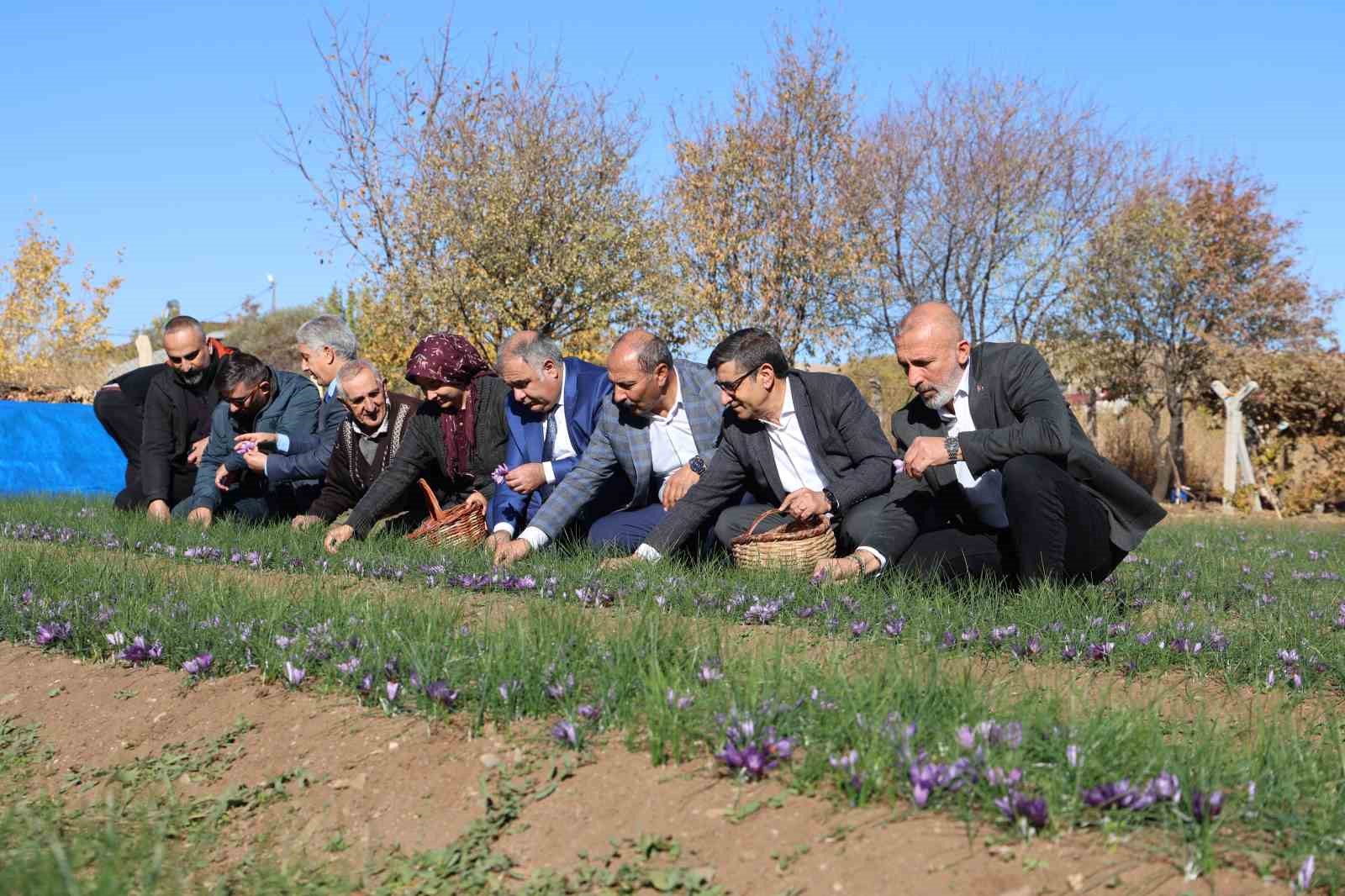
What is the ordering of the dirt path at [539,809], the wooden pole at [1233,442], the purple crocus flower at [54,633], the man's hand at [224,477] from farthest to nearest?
the wooden pole at [1233,442]
the man's hand at [224,477]
the purple crocus flower at [54,633]
the dirt path at [539,809]

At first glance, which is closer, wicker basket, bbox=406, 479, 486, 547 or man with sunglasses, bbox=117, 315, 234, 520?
wicker basket, bbox=406, 479, 486, 547

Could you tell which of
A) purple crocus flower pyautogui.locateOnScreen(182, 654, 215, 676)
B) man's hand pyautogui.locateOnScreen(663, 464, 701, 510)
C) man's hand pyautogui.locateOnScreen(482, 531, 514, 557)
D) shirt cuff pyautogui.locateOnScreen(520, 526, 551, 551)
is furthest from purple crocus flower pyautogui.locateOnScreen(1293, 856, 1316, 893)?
shirt cuff pyautogui.locateOnScreen(520, 526, 551, 551)

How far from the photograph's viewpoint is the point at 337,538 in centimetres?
750

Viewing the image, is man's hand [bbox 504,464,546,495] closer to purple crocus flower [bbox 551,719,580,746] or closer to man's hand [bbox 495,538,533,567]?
man's hand [bbox 495,538,533,567]

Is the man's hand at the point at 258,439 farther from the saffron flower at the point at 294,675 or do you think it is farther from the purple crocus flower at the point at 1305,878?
the purple crocus flower at the point at 1305,878

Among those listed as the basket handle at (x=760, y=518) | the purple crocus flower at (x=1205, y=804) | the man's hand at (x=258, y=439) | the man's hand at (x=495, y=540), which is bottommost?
the purple crocus flower at (x=1205, y=804)

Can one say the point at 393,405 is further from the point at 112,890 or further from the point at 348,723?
the point at 112,890

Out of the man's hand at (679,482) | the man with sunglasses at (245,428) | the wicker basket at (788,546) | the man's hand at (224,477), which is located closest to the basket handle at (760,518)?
the wicker basket at (788,546)

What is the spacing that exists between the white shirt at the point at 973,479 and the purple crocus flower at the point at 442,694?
3.02 m

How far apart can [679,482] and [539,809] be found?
4085 mm

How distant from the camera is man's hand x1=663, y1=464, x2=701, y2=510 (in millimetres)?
7215

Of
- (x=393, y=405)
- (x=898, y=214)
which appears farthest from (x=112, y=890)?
(x=898, y=214)

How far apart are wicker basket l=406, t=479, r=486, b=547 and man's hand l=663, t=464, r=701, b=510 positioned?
1.46m

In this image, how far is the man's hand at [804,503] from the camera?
20.5 ft
